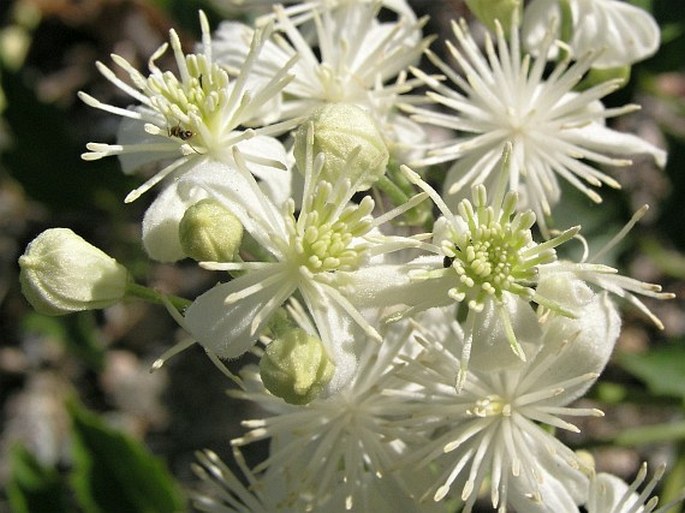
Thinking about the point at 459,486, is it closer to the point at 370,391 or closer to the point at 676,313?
the point at 370,391

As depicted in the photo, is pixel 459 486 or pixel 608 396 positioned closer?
pixel 459 486

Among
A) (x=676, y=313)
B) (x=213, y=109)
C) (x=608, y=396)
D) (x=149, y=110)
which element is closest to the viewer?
(x=213, y=109)

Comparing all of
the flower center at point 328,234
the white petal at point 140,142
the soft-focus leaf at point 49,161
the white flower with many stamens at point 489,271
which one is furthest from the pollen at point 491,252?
the soft-focus leaf at point 49,161

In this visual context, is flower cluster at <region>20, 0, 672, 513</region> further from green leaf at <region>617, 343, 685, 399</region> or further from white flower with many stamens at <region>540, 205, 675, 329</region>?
green leaf at <region>617, 343, 685, 399</region>

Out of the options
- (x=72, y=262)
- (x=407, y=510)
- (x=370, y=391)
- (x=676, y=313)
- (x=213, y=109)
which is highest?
(x=213, y=109)

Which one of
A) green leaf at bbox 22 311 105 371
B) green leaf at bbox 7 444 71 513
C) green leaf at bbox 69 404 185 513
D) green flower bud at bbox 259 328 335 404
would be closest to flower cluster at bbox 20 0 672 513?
green flower bud at bbox 259 328 335 404

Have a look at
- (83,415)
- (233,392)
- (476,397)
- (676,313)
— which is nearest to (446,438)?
(476,397)

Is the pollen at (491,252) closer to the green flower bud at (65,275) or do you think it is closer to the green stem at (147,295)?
the green stem at (147,295)
